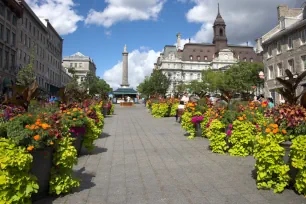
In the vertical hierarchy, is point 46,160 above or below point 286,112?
below

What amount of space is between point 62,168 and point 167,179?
6.47 ft

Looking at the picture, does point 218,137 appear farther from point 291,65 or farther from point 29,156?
point 291,65

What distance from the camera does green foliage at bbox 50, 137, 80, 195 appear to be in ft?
13.7

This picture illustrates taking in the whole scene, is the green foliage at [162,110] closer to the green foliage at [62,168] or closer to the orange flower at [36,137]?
the green foliage at [62,168]

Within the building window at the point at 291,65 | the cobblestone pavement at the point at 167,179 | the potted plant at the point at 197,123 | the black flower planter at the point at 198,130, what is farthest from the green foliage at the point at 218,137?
the building window at the point at 291,65

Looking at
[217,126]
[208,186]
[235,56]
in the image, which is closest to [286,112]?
[208,186]

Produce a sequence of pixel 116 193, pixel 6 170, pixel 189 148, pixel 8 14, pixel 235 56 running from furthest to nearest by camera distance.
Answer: pixel 235 56
pixel 8 14
pixel 189 148
pixel 116 193
pixel 6 170

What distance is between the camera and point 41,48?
186ft

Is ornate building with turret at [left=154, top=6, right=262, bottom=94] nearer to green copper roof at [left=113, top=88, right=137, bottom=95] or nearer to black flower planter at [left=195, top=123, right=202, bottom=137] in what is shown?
green copper roof at [left=113, top=88, right=137, bottom=95]

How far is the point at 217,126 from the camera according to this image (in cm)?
746

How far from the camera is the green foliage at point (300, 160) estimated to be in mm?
3928

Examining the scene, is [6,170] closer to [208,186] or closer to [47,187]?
[47,187]

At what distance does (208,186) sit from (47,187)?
2671mm

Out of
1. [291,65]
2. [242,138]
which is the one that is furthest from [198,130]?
[291,65]
